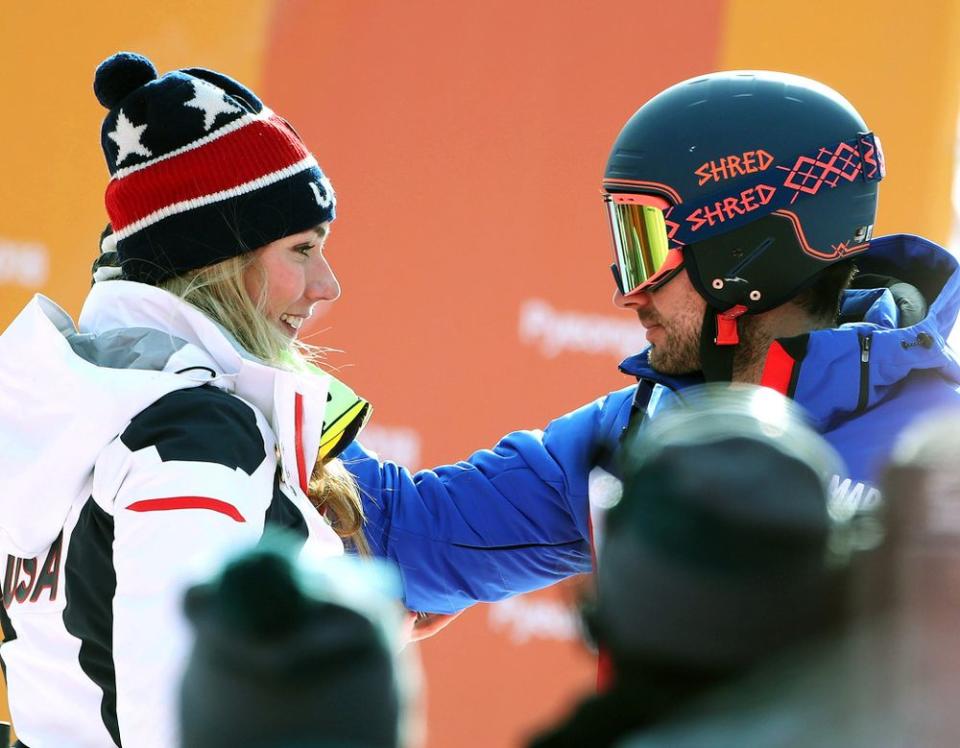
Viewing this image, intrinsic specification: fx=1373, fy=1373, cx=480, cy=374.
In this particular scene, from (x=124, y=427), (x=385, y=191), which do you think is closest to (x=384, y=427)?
(x=385, y=191)

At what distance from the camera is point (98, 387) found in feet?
5.29

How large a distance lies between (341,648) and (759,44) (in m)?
3.36

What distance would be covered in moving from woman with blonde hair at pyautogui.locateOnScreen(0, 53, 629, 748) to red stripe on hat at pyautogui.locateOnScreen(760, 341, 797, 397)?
2.12 ft

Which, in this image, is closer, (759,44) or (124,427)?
(124,427)

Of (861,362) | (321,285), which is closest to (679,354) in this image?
(861,362)

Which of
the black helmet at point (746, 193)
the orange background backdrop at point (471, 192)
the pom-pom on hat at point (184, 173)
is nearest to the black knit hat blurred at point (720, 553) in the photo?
the pom-pom on hat at point (184, 173)

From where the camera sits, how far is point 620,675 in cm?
67

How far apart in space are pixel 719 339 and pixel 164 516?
1.17 m

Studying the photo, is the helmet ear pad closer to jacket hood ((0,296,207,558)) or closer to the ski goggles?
the ski goggles

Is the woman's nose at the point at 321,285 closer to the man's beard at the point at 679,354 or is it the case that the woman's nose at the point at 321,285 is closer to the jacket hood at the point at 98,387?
the jacket hood at the point at 98,387

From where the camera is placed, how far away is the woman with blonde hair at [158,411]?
1.51 meters

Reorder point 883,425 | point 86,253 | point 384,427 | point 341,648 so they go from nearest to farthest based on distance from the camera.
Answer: point 341,648 < point 883,425 < point 86,253 < point 384,427

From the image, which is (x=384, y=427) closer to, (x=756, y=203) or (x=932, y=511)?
(x=756, y=203)

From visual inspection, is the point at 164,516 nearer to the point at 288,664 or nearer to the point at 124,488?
the point at 124,488
